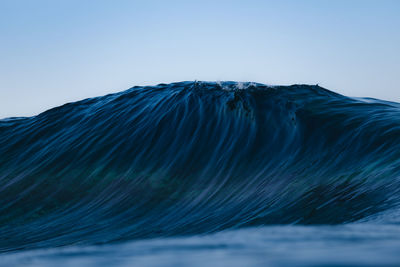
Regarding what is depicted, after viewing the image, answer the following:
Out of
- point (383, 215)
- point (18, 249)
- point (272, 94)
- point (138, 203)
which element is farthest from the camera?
point (272, 94)

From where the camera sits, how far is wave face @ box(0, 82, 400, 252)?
14.6ft

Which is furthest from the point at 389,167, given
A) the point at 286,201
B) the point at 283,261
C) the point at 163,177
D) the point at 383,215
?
the point at 283,261

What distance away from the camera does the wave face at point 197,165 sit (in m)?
4.46

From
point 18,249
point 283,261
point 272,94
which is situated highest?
point 272,94

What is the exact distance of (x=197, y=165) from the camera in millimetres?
6273

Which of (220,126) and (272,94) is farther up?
(272,94)

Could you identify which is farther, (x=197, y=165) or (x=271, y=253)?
(x=197, y=165)

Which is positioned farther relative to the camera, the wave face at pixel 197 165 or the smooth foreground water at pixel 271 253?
the wave face at pixel 197 165

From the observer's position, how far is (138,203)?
5.54 meters

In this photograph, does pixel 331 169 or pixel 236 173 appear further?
pixel 236 173

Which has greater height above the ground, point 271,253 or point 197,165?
point 271,253

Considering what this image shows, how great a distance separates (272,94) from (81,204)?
4037 mm

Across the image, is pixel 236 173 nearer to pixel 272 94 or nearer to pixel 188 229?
pixel 188 229

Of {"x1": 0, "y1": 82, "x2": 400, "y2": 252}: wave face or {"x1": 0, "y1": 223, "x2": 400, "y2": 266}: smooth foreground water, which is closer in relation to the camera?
{"x1": 0, "y1": 223, "x2": 400, "y2": 266}: smooth foreground water
